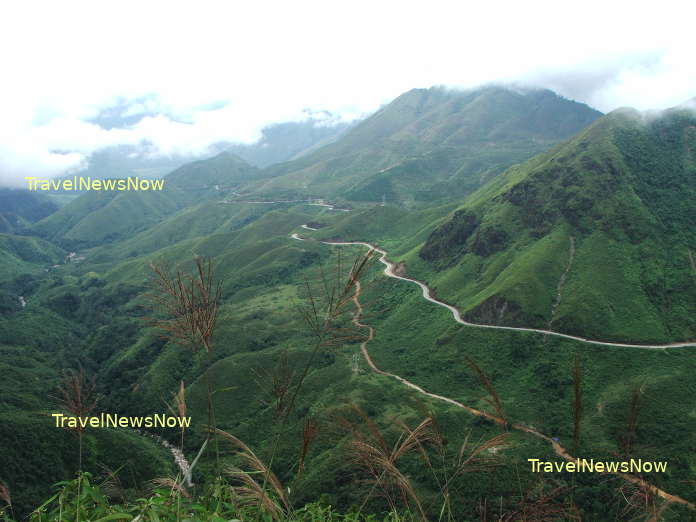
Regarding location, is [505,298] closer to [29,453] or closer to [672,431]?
[672,431]

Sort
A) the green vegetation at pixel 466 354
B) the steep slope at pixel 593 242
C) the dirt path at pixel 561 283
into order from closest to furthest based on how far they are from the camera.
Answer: the green vegetation at pixel 466 354 → the steep slope at pixel 593 242 → the dirt path at pixel 561 283

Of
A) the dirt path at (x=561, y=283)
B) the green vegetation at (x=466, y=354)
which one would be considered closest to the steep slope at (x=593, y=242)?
the dirt path at (x=561, y=283)

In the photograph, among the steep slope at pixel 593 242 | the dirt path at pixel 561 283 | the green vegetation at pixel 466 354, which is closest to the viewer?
the green vegetation at pixel 466 354

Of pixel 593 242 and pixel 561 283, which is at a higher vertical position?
pixel 593 242

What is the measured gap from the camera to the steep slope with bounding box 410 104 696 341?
86.4m

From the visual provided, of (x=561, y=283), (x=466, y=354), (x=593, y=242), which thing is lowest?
(x=561, y=283)

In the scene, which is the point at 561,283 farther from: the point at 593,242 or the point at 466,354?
the point at 466,354

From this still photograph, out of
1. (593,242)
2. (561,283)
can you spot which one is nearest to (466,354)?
(561,283)

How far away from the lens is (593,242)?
10119cm

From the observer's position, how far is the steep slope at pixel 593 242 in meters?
86.4

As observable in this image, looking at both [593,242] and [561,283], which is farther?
[593,242]

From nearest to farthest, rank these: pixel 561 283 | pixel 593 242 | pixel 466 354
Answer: pixel 466 354, pixel 561 283, pixel 593 242

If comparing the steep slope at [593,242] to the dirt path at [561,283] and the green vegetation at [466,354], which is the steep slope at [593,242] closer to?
the dirt path at [561,283]

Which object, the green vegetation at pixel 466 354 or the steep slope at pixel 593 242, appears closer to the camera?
the green vegetation at pixel 466 354
